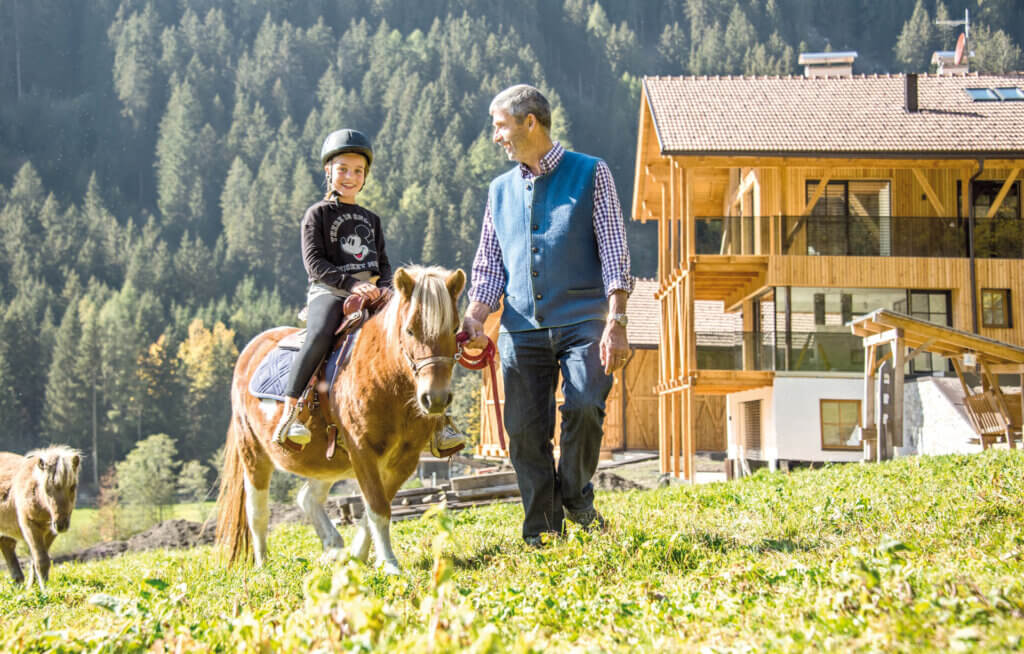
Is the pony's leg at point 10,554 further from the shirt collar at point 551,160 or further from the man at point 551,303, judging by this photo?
the shirt collar at point 551,160

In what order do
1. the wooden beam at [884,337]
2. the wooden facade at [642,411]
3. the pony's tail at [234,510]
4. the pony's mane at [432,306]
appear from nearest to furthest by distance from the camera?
the pony's mane at [432,306], the pony's tail at [234,510], the wooden beam at [884,337], the wooden facade at [642,411]

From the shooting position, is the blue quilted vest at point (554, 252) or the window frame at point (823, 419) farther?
the window frame at point (823, 419)

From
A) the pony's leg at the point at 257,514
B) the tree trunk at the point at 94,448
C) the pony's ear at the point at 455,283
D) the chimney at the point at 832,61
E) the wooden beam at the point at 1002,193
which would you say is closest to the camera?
the pony's ear at the point at 455,283

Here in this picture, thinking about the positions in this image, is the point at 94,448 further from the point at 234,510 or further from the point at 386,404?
the point at 386,404

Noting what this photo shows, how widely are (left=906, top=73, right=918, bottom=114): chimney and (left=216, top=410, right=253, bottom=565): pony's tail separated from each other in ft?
85.7

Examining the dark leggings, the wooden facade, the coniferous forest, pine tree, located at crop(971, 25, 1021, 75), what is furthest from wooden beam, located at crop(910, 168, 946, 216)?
pine tree, located at crop(971, 25, 1021, 75)

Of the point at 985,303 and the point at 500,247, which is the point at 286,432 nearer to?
the point at 500,247

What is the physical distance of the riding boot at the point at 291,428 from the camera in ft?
20.7

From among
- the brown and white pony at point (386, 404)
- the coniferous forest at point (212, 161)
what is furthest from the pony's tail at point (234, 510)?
the coniferous forest at point (212, 161)

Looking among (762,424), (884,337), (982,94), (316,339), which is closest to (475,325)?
(316,339)

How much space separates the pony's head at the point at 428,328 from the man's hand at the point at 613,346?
0.83 m

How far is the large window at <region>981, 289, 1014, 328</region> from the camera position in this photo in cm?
2844

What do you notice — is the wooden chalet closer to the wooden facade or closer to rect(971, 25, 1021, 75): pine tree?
the wooden facade

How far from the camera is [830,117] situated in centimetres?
2859
